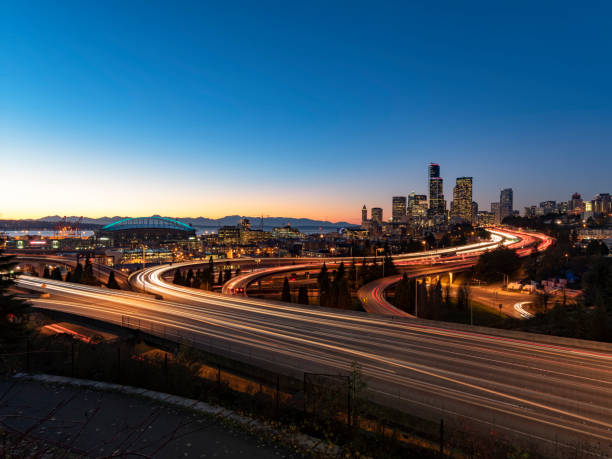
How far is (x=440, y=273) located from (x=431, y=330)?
→ 153ft

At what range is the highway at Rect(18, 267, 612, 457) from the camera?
394 inches

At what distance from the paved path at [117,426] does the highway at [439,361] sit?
6.02m

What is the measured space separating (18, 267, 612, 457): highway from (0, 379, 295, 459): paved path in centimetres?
602

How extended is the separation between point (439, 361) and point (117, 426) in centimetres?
1319

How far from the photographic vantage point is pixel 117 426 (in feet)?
26.8

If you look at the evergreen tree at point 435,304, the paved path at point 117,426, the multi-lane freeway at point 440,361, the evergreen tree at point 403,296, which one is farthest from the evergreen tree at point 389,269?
the paved path at point 117,426

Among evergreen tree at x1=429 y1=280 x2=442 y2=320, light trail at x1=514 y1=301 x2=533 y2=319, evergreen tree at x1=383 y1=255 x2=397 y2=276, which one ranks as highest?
evergreen tree at x1=383 y1=255 x2=397 y2=276

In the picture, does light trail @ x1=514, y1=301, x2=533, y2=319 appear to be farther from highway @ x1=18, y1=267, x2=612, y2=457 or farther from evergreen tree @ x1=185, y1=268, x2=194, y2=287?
evergreen tree @ x1=185, y1=268, x2=194, y2=287

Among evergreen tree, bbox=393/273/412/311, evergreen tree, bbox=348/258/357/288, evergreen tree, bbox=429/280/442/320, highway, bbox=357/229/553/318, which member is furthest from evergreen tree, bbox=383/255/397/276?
evergreen tree, bbox=429/280/442/320

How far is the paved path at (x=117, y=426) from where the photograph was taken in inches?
284

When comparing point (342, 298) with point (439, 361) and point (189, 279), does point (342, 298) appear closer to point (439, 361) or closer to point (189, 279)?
point (439, 361)

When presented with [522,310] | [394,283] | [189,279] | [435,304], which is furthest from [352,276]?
[189,279]

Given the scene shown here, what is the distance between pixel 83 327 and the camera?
2652 cm

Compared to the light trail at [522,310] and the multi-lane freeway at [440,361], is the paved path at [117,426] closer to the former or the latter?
the multi-lane freeway at [440,361]
